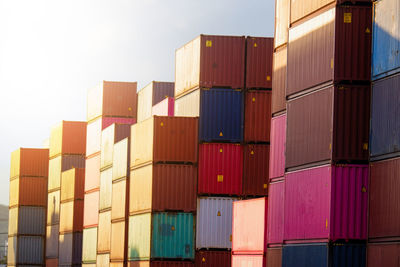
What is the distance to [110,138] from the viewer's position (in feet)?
172

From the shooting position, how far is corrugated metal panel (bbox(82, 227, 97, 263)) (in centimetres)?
5544

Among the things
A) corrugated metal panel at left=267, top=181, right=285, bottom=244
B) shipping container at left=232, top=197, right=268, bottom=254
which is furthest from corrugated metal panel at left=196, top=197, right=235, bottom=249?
corrugated metal panel at left=267, top=181, right=285, bottom=244

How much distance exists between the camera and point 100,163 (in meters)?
54.9

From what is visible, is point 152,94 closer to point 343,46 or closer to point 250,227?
point 250,227

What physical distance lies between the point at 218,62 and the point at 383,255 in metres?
18.2

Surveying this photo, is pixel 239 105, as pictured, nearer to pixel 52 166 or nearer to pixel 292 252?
pixel 292 252

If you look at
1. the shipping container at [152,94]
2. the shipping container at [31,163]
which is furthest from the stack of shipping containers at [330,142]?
the shipping container at [31,163]

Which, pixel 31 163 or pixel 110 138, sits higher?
pixel 110 138

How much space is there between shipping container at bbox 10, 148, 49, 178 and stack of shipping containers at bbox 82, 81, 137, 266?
17.0 meters

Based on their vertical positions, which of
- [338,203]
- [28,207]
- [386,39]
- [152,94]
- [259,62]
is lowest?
[28,207]

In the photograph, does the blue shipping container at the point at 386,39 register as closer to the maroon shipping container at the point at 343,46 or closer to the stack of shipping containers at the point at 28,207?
the maroon shipping container at the point at 343,46

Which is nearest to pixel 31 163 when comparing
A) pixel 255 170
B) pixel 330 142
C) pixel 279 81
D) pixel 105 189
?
pixel 105 189

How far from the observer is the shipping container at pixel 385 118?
24438 millimetres

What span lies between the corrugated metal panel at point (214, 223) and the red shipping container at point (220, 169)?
0.49 metres
